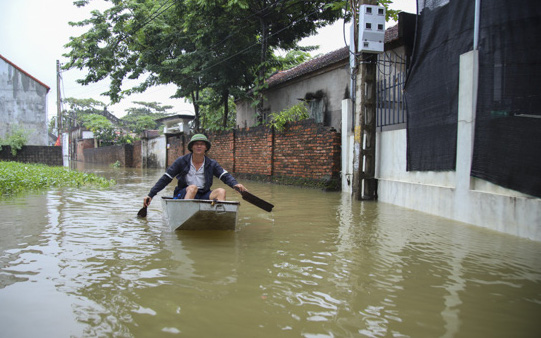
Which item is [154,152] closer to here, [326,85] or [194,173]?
[326,85]

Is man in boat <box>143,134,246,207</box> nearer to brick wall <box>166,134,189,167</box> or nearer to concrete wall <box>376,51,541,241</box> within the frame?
concrete wall <box>376,51,541,241</box>

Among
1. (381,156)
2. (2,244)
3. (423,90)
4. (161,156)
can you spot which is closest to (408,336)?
(2,244)

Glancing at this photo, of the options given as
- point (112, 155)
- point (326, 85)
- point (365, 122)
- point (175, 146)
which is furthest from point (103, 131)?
point (365, 122)

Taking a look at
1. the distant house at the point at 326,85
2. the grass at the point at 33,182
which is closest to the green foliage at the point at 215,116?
the distant house at the point at 326,85

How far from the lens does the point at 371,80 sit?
837 cm

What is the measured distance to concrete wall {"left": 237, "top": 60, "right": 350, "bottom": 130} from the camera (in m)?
13.5

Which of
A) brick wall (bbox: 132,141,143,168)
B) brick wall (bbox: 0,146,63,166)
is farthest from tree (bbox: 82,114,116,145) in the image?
brick wall (bbox: 0,146,63,166)

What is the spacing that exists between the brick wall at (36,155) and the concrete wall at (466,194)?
19.3m

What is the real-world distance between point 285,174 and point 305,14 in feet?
22.1

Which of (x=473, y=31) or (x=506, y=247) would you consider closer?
(x=506, y=247)

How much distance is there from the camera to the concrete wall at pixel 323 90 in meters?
13.5

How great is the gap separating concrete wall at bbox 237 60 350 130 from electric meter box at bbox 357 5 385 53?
4.95 meters

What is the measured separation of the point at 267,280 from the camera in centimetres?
325

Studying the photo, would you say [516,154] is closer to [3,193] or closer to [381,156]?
[381,156]
